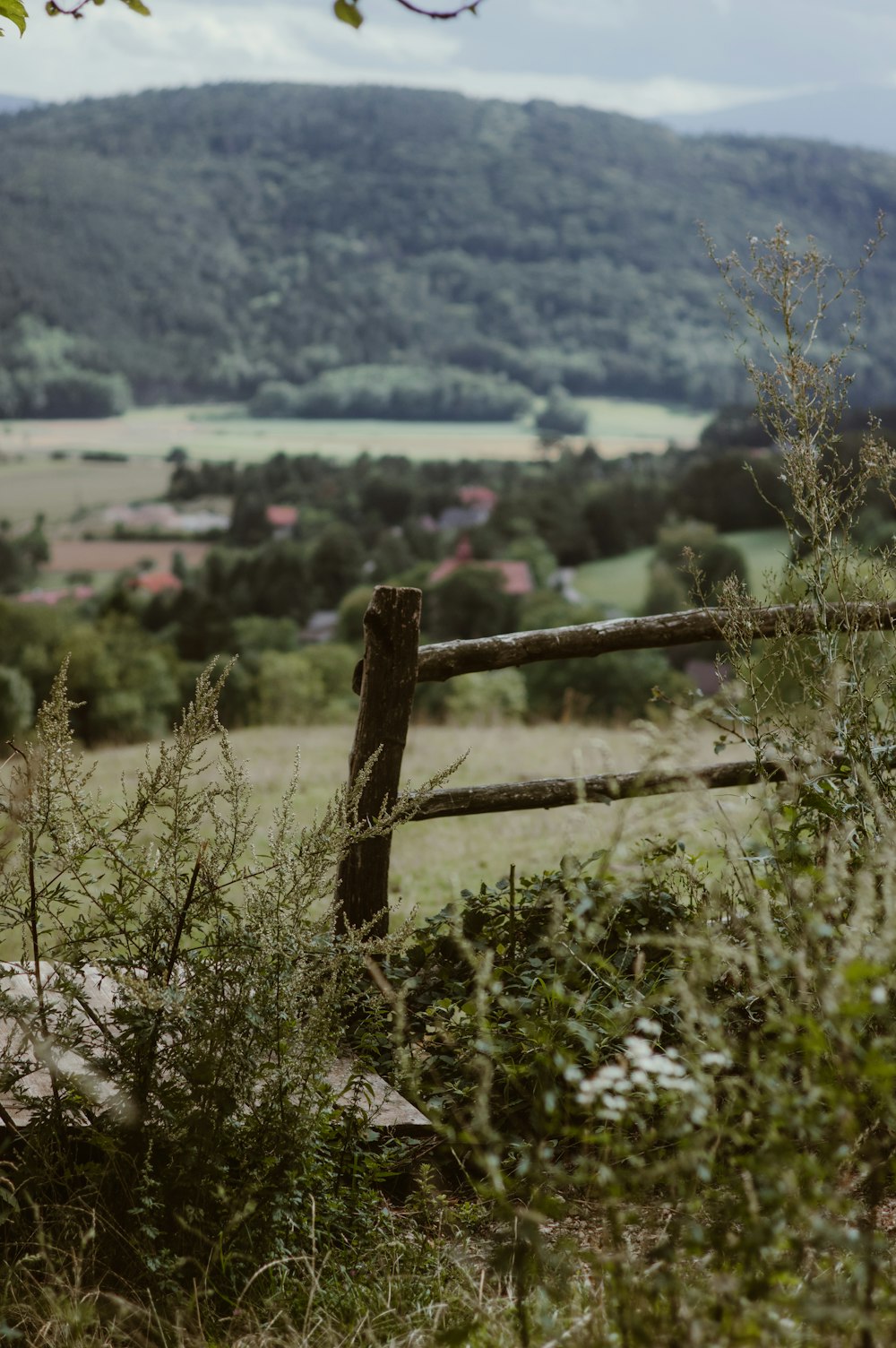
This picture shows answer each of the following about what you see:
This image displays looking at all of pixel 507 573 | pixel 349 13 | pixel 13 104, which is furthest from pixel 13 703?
pixel 13 104

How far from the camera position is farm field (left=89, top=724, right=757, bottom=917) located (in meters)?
2.17

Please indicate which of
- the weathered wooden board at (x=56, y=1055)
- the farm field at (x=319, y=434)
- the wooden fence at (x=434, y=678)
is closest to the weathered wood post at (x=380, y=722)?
the wooden fence at (x=434, y=678)

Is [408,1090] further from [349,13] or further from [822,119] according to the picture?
[822,119]

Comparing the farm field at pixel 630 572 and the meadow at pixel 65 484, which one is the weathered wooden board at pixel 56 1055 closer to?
the farm field at pixel 630 572

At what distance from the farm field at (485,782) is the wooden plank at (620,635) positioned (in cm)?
32

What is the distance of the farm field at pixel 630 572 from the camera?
44.7 meters

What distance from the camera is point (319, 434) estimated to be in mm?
80250

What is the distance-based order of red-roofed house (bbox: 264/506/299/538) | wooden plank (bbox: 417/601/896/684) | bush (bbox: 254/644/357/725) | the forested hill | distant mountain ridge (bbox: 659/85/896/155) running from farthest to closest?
1. distant mountain ridge (bbox: 659/85/896/155)
2. the forested hill
3. red-roofed house (bbox: 264/506/299/538)
4. bush (bbox: 254/644/357/725)
5. wooden plank (bbox: 417/601/896/684)

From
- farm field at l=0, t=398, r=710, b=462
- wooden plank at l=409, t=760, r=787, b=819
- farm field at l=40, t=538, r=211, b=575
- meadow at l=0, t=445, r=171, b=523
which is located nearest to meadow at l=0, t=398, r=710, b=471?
farm field at l=0, t=398, r=710, b=462

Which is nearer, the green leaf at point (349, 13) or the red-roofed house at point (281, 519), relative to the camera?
the green leaf at point (349, 13)

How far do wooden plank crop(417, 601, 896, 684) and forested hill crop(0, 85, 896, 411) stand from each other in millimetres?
73353

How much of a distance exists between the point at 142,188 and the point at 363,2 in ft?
323

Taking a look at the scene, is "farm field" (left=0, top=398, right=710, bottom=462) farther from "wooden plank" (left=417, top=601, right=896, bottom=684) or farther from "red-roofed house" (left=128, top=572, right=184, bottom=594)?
"wooden plank" (left=417, top=601, right=896, bottom=684)

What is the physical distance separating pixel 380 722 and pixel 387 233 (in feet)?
317
